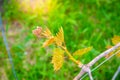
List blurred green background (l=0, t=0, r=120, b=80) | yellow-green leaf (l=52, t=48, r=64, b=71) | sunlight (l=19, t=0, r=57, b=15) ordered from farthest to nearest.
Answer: sunlight (l=19, t=0, r=57, b=15) → blurred green background (l=0, t=0, r=120, b=80) → yellow-green leaf (l=52, t=48, r=64, b=71)

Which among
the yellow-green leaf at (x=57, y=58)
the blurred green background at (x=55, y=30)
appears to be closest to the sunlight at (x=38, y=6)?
the blurred green background at (x=55, y=30)

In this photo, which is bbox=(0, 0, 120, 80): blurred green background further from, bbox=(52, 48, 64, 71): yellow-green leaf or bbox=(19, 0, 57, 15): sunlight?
bbox=(52, 48, 64, 71): yellow-green leaf

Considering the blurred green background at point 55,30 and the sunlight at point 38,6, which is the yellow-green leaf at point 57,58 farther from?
the sunlight at point 38,6

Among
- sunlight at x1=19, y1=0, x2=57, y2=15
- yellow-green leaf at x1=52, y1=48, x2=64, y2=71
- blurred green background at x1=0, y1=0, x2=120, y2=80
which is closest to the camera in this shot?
yellow-green leaf at x1=52, y1=48, x2=64, y2=71

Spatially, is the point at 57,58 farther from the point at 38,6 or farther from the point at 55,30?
the point at 38,6

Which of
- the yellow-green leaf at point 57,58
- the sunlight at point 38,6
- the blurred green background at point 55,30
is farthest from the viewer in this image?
the sunlight at point 38,6


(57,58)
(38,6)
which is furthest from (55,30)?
(57,58)

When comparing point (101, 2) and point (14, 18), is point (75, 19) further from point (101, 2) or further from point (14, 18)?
point (14, 18)

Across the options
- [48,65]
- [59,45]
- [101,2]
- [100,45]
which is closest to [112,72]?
[100,45]

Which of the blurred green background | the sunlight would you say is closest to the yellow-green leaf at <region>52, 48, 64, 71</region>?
the blurred green background
